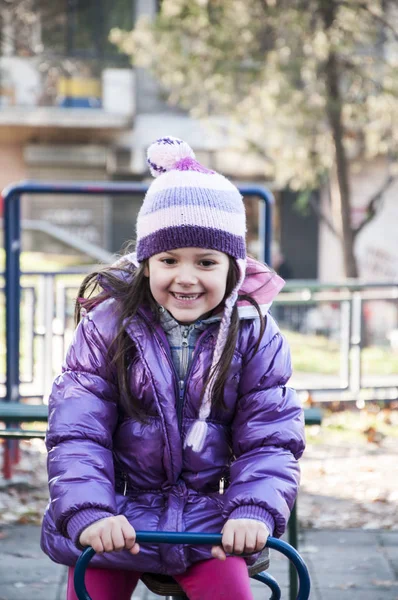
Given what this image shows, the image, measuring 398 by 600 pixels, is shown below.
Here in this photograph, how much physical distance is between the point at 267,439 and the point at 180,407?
222 mm

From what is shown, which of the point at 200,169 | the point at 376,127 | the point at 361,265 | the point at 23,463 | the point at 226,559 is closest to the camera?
the point at 226,559

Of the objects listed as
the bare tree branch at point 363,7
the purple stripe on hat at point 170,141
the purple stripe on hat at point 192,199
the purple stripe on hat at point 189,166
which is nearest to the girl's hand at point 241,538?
the purple stripe on hat at point 192,199

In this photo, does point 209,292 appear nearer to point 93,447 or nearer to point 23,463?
point 93,447

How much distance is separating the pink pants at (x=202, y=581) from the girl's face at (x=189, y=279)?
1.91 feet

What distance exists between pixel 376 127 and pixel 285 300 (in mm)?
5749

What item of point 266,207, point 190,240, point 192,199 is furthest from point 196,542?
point 266,207

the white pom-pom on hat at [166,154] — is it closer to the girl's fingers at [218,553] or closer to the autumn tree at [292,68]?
the girl's fingers at [218,553]

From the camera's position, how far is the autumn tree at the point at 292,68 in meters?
11.6

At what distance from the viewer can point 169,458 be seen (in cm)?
226

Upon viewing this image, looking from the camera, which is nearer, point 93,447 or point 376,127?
point 93,447

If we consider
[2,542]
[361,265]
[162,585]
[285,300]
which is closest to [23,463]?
[2,542]

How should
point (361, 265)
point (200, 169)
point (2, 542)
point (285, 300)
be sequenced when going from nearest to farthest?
point (200, 169) < point (2, 542) < point (285, 300) < point (361, 265)

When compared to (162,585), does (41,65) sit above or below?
above

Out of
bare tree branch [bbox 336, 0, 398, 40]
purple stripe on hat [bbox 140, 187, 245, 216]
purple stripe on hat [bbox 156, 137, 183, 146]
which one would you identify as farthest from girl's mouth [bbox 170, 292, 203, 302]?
bare tree branch [bbox 336, 0, 398, 40]
